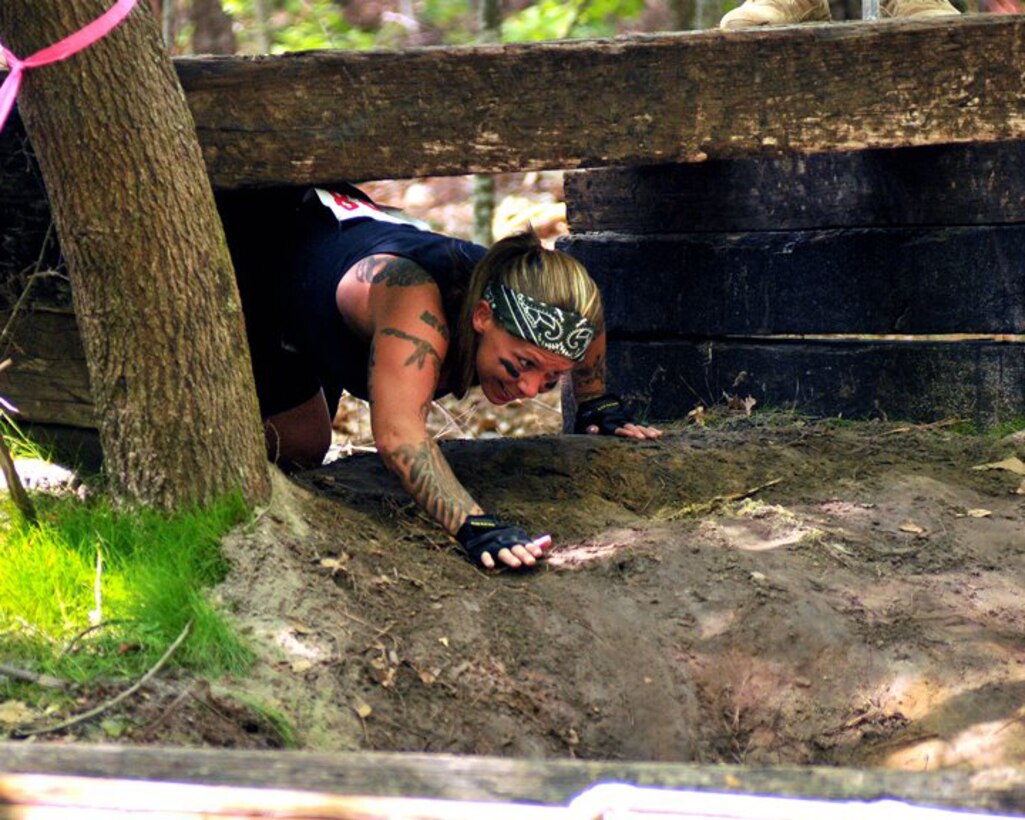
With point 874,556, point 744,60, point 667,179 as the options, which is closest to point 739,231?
point 667,179

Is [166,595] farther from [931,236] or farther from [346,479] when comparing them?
[931,236]

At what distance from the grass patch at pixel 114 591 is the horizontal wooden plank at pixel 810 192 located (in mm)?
2837

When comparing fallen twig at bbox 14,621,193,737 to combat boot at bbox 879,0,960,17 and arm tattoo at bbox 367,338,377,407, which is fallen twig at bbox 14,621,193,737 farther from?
combat boot at bbox 879,0,960,17

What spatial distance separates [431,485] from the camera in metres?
4.11

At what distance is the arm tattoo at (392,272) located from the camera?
14.0ft

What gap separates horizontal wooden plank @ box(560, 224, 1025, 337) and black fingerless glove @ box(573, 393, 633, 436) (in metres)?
0.77

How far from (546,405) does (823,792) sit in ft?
22.6

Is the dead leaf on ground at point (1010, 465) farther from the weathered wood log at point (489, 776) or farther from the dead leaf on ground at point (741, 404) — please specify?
the weathered wood log at point (489, 776)

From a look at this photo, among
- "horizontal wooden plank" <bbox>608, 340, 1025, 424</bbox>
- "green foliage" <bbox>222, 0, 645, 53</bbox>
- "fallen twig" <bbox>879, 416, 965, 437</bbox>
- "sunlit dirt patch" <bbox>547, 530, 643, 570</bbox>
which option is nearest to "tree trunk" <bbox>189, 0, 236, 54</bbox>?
"green foliage" <bbox>222, 0, 645, 53</bbox>

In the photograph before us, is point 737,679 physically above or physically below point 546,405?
above

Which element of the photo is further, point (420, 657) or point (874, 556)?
point (874, 556)

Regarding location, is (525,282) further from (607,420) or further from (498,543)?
(607,420)

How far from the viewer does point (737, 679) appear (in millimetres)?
3613

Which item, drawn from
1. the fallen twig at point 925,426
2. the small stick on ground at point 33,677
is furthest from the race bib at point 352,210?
the small stick on ground at point 33,677
